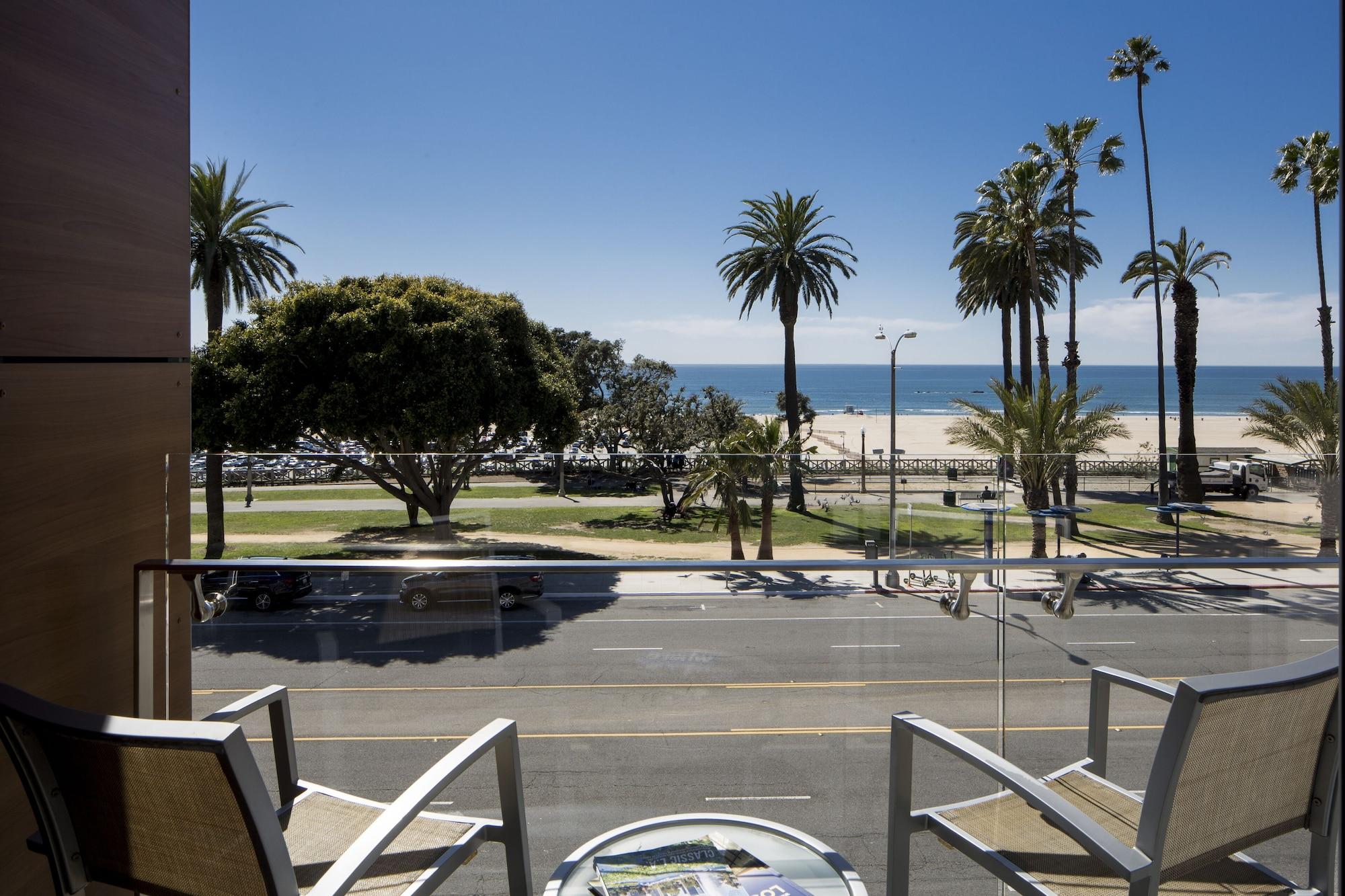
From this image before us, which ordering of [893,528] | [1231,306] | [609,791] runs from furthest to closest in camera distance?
[1231,306]
[893,528]
[609,791]

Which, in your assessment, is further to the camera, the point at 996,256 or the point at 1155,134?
the point at 1155,134

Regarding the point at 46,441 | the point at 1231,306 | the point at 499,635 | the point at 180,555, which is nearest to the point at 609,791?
the point at 499,635

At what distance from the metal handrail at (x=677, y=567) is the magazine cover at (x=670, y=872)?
2.15ft

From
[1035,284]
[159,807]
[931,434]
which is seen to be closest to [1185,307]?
[1035,284]

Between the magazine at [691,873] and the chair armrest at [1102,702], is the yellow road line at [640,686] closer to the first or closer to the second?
the chair armrest at [1102,702]

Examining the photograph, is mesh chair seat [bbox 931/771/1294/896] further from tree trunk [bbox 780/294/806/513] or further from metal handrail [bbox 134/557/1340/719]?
tree trunk [bbox 780/294/806/513]

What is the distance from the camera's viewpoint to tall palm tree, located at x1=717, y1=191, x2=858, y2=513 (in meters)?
26.8

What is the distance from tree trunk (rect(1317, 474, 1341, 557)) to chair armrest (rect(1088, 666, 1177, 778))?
1.79 feet

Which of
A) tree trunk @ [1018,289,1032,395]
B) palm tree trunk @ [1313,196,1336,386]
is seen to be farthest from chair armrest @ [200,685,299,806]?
palm tree trunk @ [1313,196,1336,386]

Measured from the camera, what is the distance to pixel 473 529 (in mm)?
2701

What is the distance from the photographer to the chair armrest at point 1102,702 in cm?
197

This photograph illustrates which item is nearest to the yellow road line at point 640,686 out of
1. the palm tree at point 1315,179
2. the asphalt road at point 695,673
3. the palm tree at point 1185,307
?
the asphalt road at point 695,673

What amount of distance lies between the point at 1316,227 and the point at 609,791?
36551 mm

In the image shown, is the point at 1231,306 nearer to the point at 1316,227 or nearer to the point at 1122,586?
the point at 1316,227
